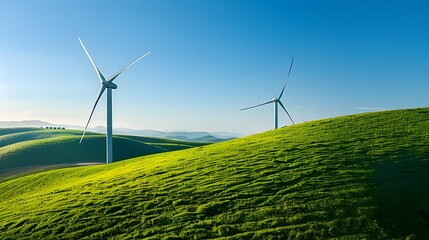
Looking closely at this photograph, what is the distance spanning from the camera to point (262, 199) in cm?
Answer: 1981

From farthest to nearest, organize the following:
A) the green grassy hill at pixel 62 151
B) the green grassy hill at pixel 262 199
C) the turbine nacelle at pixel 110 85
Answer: the green grassy hill at pixel 62 151
the turbine nacelle at pixel 110 85
the green grassy hill at pixel 262 199

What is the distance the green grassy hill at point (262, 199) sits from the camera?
54.7ft

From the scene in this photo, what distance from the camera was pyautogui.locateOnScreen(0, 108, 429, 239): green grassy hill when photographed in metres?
16.7

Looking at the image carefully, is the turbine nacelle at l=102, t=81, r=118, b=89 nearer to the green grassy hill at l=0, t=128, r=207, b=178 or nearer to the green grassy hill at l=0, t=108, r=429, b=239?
the green grassy hill at l=0, t=108, r=429, b=239

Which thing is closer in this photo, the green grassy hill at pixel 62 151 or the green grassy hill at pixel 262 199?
the green grassy hill at pixel 262 199

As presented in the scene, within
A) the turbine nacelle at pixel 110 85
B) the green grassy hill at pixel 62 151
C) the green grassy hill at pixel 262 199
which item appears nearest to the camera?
the green grassy hill at pixel 262 199

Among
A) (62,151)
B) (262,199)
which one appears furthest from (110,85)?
(62,151)

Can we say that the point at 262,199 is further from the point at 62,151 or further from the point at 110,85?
A: the point at 62,151

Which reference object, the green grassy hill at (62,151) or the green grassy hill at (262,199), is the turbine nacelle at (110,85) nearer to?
the green grassy hill at (262,199)

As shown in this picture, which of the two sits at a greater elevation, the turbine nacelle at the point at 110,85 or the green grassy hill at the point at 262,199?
the turbine nacelle at the point at 110,85

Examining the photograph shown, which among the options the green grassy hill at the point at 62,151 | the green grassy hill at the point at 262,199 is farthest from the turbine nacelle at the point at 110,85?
→ the green grassy hill at the point at 62,151

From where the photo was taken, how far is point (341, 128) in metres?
38.0

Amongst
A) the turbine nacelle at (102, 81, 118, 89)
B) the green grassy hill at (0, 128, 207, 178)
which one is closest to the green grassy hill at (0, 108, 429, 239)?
the turbine nacelle at (102, 81, 118, 89)

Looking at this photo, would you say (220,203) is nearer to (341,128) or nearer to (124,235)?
(124,235)
